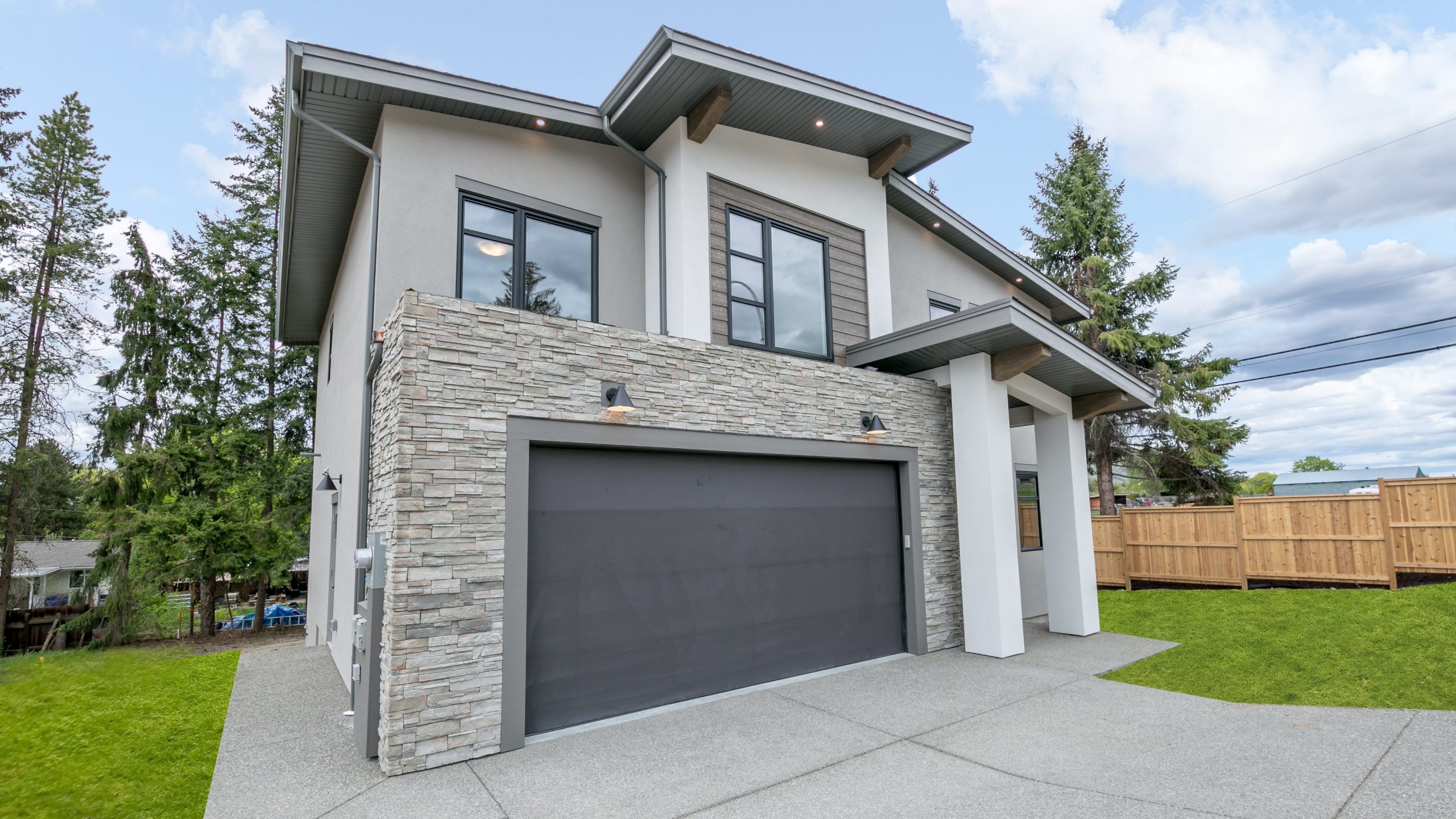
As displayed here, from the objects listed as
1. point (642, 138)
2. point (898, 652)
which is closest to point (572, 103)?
point (642, 138)

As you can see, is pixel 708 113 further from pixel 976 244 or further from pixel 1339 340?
pixel 1339 340

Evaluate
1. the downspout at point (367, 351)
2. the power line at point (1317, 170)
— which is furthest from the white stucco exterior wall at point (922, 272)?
the power line at point (1317, 170)

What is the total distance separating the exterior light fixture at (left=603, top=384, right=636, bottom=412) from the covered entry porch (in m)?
3.58

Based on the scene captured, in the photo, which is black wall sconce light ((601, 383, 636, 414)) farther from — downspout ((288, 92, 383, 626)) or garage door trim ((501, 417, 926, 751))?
downspout ((288, 92, 383, 626))

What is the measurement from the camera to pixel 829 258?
27.9 ft

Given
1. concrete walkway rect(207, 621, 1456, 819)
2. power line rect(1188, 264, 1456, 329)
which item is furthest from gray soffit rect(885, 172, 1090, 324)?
power line rect(1188, 264, 1456, 329)

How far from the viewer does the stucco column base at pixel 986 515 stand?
725cm

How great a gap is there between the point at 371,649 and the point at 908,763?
363 centimetres

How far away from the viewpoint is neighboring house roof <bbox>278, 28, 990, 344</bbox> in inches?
253

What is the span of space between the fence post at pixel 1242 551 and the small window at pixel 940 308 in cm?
549

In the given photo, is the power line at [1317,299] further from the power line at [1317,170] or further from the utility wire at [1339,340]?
the power line at [1317,170]

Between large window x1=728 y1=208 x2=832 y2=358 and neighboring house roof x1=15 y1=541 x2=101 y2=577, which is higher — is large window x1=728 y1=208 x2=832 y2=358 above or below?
above

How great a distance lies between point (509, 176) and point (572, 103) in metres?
1.07

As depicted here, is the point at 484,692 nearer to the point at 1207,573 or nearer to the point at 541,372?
the point at 541,372
